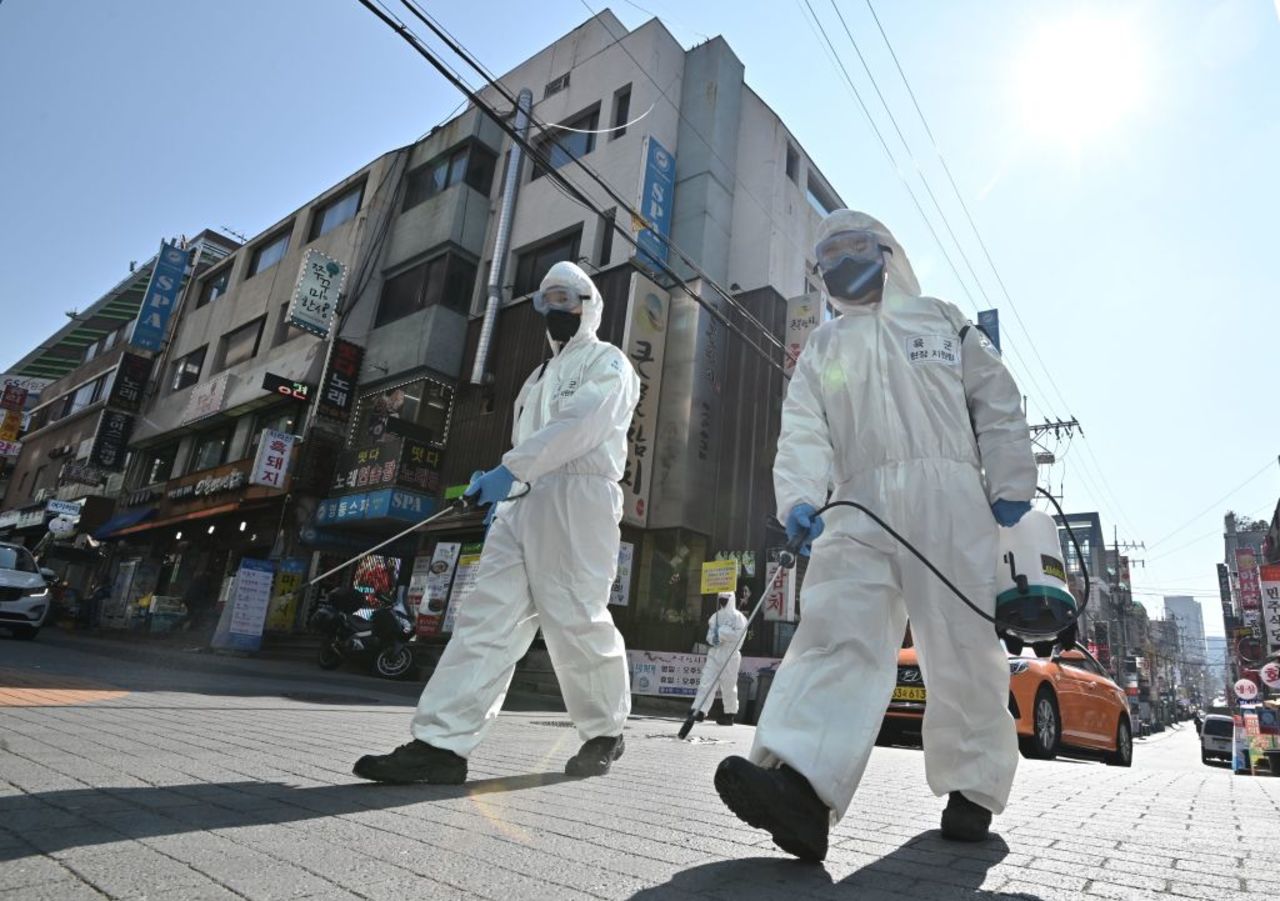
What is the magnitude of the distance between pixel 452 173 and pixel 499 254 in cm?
486

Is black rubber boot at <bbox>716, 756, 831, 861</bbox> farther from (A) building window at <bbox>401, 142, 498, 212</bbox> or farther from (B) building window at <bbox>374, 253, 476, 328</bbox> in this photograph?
(A) building window at <bbox>401, 142, 498, 212</bbox>

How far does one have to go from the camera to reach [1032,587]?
2107 mm

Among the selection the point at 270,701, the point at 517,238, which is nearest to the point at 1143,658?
the point at 517,238

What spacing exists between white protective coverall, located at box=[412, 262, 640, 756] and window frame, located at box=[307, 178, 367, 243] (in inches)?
928

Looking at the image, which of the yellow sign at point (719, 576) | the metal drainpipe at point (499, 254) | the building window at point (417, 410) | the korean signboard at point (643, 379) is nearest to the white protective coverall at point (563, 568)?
the yellow sign at point (719, 576)

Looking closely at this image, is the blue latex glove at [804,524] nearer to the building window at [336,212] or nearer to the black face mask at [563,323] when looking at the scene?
the black face mask at [563,323]

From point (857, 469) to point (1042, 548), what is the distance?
1.88 ft

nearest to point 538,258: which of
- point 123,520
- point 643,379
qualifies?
point 643,379

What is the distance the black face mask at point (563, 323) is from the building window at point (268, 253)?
1052 inches

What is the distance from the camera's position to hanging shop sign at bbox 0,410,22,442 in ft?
106

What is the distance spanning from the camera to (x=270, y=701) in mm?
5879

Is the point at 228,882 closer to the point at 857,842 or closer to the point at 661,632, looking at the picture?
the point at 857,842

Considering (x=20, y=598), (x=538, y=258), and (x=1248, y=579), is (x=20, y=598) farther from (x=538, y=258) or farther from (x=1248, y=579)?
(x=1248, y=579)

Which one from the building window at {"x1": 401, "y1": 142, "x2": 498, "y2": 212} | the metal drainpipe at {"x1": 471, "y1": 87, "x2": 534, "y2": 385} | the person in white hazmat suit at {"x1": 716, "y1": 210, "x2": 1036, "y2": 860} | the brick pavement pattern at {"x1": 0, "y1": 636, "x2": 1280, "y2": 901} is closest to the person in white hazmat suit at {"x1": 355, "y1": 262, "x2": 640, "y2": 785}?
the brick pavement pattern at {"x1": 0, "y1": 636, "x2": 1280, "y2": 901}
